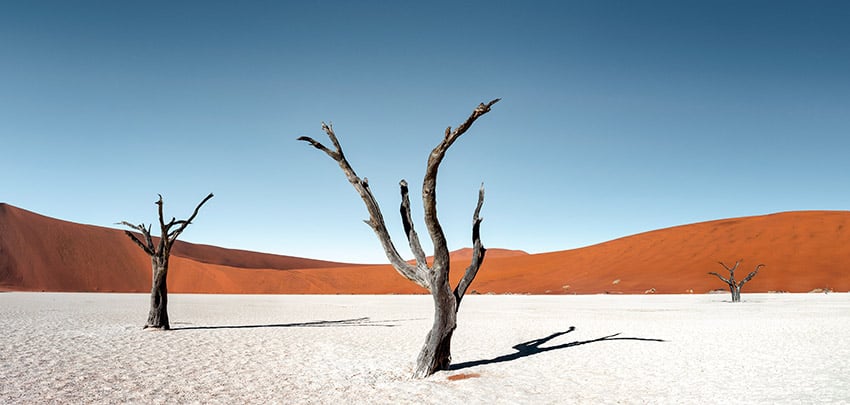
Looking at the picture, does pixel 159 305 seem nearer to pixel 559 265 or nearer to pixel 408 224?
pixel 408 224

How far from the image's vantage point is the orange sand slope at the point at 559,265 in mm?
47438

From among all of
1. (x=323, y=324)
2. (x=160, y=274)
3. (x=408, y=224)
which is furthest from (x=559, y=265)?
(x=408, y=224)

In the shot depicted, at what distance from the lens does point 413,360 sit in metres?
10.5

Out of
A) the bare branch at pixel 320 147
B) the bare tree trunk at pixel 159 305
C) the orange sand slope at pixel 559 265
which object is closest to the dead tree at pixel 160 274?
the bare tree trunk at pixel 159 305

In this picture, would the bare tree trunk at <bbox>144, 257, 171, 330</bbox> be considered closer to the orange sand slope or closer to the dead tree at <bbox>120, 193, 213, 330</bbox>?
the dead tree at <bbox>120, 193, 213, 330</bbox>

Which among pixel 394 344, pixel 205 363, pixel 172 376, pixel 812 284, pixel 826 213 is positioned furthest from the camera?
pixel 826 213

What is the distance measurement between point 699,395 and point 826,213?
71303mm

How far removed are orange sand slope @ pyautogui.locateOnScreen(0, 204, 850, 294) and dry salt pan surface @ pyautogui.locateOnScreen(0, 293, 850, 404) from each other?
33820mm

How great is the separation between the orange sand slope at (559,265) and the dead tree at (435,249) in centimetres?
4054

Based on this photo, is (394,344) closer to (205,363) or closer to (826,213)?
(205,363)

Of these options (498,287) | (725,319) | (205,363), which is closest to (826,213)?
(498,287)

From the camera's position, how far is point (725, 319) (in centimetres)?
1891

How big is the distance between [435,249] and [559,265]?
6077 centimetres

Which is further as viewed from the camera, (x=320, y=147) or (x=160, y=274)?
(x=160, y=274)
